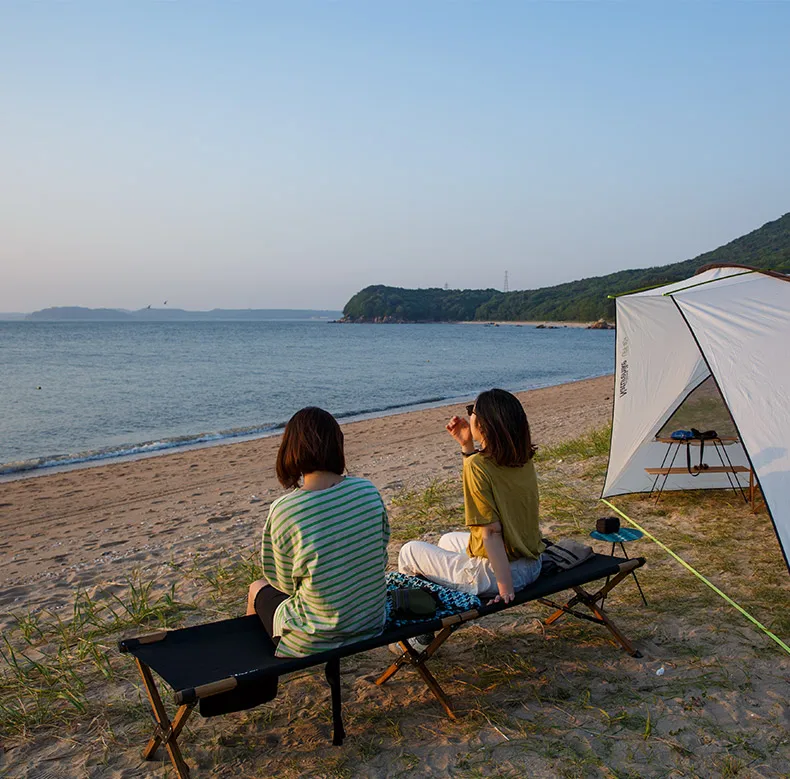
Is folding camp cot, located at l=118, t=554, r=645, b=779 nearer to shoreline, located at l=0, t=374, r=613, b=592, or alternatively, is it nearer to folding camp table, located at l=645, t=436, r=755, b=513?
shoreline, located at l=0, t=374, r=613, b=592

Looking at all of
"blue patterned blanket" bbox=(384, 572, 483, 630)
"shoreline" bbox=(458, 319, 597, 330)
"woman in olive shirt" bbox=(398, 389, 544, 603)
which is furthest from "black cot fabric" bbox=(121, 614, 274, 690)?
"shoreline" bbox=(458, 319, 597, 330)

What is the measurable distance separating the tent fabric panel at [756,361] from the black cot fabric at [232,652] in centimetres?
139

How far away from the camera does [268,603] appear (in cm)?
318

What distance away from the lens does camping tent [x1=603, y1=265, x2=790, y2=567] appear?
12.4 feet

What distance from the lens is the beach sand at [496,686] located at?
111 inches

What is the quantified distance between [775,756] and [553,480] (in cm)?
489

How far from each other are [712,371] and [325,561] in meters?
2.71

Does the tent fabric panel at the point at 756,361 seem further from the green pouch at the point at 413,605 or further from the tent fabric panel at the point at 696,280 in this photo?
the green pouch at the point at 413,605

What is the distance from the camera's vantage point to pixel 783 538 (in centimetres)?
355

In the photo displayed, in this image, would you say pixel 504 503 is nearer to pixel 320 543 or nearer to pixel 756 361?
pixel 320 543

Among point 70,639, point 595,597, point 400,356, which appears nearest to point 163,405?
point 70,639

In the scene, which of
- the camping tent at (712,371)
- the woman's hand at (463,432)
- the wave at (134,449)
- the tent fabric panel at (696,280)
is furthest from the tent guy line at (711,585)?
the wave at (134,449)

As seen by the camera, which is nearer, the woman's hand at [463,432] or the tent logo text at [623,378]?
the woman's hand at [463,432]

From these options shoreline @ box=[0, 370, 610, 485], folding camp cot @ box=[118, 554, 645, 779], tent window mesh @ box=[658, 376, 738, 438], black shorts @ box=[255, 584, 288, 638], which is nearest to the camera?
folding camp cot @ box=[118, 554, 645, 779]
